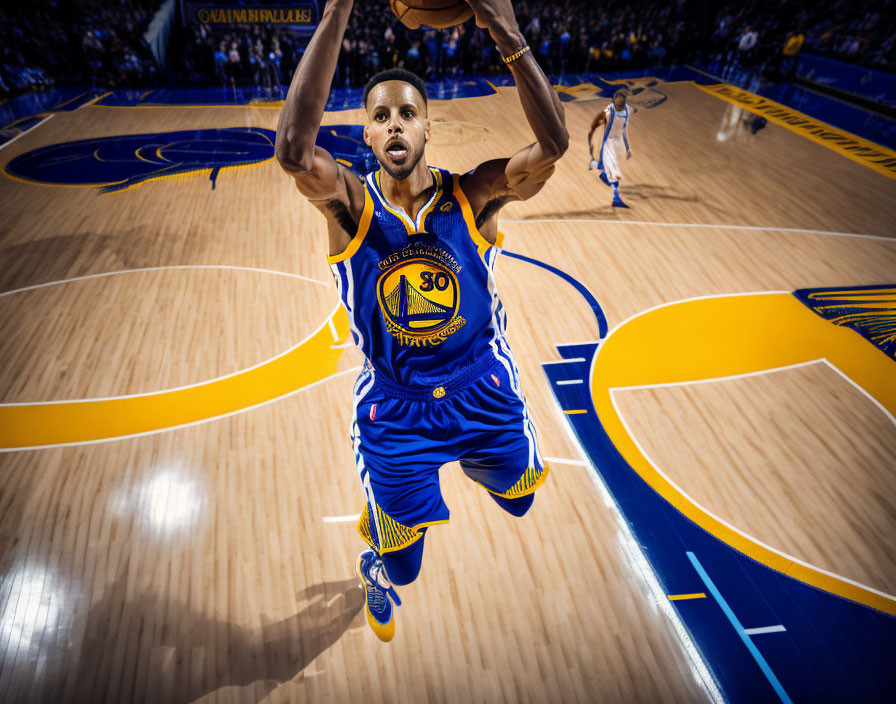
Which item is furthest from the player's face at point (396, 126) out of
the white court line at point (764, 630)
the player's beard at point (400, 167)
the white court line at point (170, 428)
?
the white court line at point (764, 630)

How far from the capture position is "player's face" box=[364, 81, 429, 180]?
1.97 m

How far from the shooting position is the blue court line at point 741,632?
8.60 feet

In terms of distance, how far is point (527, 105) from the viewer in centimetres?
179

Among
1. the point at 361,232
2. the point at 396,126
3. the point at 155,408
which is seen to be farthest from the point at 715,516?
the point at 155,408

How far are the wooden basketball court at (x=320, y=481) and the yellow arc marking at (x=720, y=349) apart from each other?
0.17m

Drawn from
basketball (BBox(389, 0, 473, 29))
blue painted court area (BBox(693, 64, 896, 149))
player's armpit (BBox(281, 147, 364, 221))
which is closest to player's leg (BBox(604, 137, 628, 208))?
basketball (BBox(389, 0, 473, 29))

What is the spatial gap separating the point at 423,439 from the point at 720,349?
3.52m

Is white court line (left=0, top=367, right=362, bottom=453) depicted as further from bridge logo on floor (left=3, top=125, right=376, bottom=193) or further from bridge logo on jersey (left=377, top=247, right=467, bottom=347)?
bridge logo on floor (left=3, top=125, right=376, bottom=193)

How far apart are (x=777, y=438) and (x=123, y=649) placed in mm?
4357

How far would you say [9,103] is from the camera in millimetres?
10672

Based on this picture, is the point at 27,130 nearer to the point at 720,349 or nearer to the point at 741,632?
the point at 720,349

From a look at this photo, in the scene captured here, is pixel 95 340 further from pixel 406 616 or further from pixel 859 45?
pixel 859 45

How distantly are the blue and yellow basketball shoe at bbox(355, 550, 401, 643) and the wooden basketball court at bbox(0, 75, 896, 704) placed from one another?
3.1 inches

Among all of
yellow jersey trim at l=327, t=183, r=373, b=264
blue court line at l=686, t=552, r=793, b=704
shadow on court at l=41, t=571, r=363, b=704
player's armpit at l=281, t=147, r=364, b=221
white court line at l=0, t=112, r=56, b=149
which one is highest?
player's armpit at l=281, t=147, r=364, b=221
